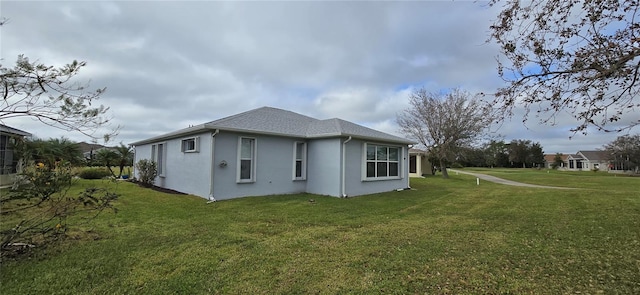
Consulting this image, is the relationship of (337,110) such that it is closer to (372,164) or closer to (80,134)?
(372,164)

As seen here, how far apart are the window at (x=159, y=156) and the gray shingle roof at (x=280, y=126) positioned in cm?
43

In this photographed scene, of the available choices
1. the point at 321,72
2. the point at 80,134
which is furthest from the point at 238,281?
the point at 321,72

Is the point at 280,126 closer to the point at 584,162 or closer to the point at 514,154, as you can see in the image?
the point at 514,154

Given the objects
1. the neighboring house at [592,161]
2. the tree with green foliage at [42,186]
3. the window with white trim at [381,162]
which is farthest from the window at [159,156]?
the neighboring house at [592,161]

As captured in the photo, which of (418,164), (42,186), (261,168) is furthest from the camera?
(418,164)

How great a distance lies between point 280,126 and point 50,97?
8539mm

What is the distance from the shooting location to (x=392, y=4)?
8.13 metres

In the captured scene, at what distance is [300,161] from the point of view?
12.3 m

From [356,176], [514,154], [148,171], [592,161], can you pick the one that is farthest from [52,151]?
[592,161]

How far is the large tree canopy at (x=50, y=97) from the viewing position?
3500mm

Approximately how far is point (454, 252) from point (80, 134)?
5.79 meters

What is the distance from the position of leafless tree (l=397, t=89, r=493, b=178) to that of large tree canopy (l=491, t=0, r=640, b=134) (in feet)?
61.5

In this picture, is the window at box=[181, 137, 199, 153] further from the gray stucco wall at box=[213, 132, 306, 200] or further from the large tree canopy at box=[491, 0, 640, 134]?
the large tree canopy at box=[491, 0, 640, 134]

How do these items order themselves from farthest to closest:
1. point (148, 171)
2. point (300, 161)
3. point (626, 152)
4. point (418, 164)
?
point (626, 152) → point (418, 164) → point (148, 171) → point (300, 161)
